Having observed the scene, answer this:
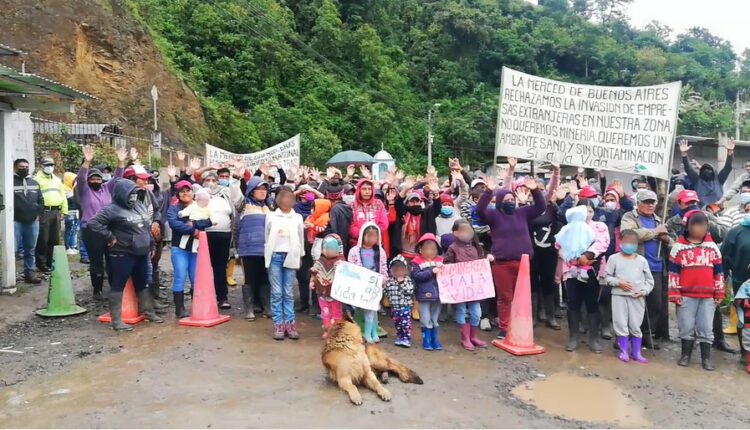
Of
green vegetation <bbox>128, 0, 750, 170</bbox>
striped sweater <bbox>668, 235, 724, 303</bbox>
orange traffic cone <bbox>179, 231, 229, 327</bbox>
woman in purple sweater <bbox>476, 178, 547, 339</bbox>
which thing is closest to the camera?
striped sweater <bbox>668, 235, 724, 303</bbox>

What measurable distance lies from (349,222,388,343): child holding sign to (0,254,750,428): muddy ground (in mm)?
298

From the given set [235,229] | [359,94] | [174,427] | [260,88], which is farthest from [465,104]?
[174,427]

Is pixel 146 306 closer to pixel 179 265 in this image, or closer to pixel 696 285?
pixel 179 265

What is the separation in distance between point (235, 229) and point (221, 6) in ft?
108

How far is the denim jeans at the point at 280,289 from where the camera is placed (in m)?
7.01

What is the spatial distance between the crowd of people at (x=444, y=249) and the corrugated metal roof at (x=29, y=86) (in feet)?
3.32

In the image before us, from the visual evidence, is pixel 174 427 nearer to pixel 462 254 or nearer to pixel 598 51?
pixel 462 254

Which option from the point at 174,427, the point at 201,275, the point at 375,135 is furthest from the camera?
the point at 375,135

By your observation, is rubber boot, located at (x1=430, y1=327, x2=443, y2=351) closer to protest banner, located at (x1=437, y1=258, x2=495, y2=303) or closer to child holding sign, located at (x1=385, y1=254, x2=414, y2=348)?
child holding sign, located at (x1=385, y1=254, x2=414, y2=348)

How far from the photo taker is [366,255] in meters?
6.93

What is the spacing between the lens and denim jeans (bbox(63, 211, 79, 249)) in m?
12.2

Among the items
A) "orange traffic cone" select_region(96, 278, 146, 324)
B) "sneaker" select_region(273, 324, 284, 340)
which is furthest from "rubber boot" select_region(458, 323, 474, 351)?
"orange traffic cone" select_region(96, 278, 146, 324)

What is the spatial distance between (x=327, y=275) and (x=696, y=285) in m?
4.31

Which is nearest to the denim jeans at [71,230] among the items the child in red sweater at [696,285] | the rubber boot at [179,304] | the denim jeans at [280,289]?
the rubber boot at [179,304]
